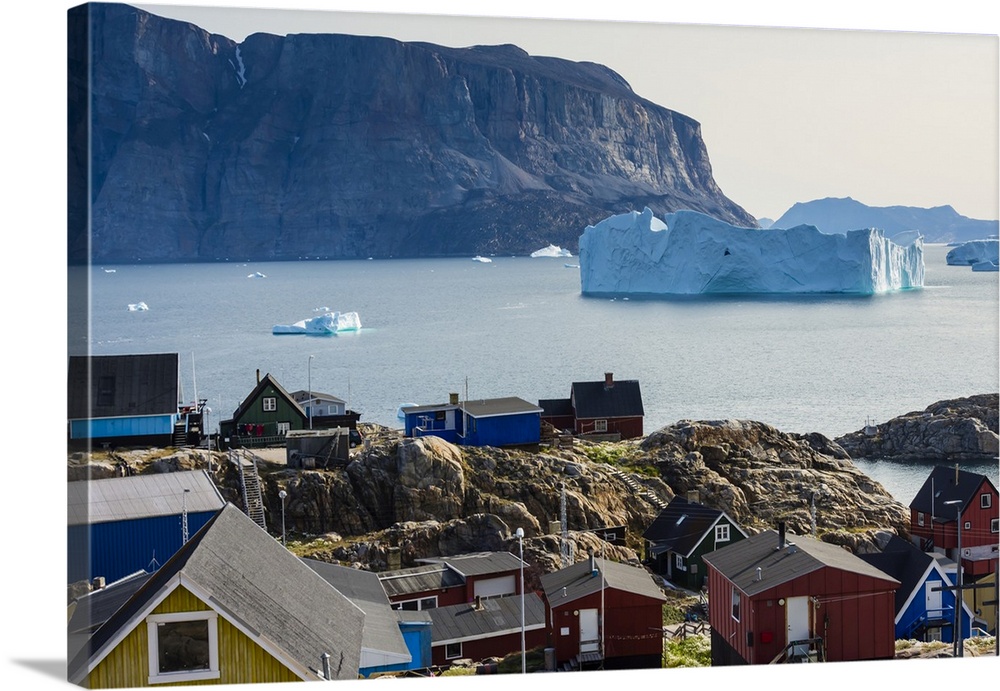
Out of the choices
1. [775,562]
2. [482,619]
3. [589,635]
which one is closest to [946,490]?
[775,562]

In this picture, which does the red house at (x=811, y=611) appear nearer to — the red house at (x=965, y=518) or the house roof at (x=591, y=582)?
the house roof at (x=591, y=582)

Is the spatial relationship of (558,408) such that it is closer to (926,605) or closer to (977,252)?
(926,605)

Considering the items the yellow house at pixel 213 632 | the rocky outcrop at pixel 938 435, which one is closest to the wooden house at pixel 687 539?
the rocky outcrop at pixel 938 435

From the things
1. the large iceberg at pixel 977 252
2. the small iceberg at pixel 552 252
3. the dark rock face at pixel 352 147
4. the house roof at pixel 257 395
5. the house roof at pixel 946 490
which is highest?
the dark rock face at pixel 352 147

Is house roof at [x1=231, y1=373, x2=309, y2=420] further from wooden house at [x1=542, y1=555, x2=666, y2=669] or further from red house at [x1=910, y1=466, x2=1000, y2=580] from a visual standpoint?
red house at [x1=910, y1=466, x2=1000, y2=580]

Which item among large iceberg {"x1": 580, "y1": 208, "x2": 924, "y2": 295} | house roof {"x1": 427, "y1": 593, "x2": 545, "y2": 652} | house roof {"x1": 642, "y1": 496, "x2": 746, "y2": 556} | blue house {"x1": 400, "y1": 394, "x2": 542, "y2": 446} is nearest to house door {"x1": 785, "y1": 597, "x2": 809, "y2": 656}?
house roof {"x1": 427, "y1": 593, "x2": 545, "y2": 652}
